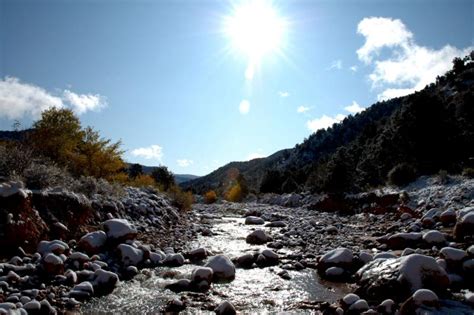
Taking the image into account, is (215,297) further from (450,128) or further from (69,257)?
(450,128)

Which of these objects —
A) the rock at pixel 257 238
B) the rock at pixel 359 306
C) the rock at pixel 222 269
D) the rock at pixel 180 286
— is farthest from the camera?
the rock at pixel 257 238

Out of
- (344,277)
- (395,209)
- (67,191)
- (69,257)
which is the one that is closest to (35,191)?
(67,191)

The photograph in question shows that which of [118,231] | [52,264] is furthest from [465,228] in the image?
[52,264]

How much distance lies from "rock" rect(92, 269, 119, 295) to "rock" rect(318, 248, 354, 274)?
562cm

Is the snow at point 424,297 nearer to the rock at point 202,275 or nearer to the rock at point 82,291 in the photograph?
the rock at point 202,275

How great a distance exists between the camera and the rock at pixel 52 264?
8.32 m

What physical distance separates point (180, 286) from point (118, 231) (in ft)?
11.3

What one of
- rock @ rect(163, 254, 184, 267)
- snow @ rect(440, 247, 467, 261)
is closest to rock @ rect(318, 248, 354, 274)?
snow @ rect(440, 247, 467, 261)

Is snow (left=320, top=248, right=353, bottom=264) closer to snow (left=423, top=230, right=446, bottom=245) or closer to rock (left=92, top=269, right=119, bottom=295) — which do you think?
snow (left=423, top=230, right=446, bottom=245)

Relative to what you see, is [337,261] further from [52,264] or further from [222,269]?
[52,264]

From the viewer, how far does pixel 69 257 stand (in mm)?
9180

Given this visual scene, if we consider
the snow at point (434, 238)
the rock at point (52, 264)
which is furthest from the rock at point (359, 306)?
the rock at point (52, 264)

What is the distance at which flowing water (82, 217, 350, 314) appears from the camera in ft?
24.4

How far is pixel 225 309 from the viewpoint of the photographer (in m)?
7.04
